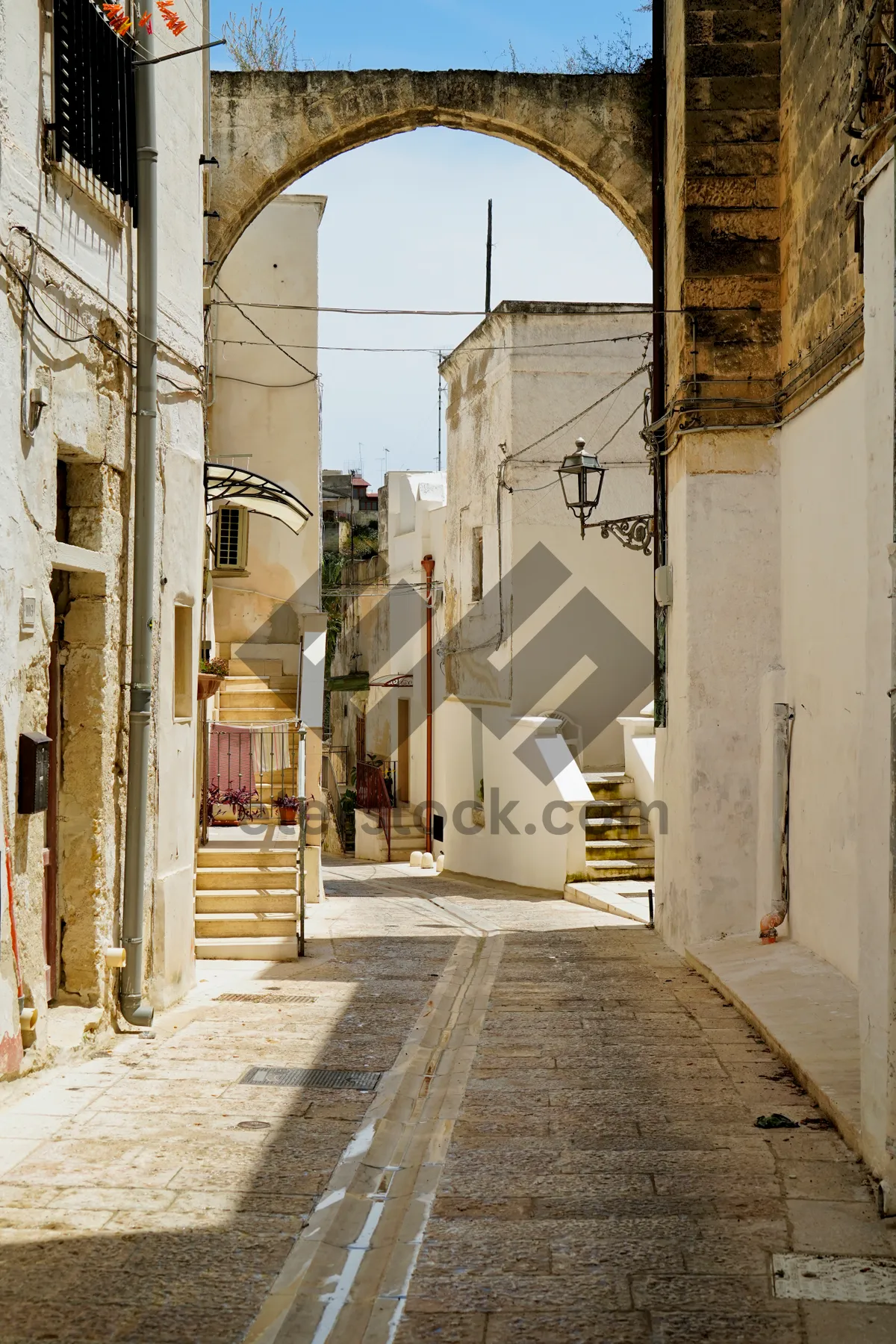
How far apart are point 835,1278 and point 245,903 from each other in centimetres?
763

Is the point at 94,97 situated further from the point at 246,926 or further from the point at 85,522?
the point at 246,926

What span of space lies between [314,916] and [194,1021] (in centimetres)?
578

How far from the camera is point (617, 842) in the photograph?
16.0 meters

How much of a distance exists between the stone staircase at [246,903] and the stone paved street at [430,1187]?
2483 mm

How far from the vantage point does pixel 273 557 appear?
59.7 feet

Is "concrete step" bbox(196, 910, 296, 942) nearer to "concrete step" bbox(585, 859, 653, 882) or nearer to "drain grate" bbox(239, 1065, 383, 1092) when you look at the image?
"drain grate" bbox(239, 1065, 383, 1092)

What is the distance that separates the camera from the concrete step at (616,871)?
15.8 metres

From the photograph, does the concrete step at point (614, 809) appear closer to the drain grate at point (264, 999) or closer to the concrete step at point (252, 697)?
the concrete step at point (252, 697)

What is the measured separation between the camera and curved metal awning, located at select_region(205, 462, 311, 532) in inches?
510

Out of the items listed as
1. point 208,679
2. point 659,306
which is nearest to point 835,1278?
point 659,306

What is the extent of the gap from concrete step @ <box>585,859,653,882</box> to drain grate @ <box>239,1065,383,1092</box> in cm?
924

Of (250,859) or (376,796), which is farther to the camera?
(376,796)

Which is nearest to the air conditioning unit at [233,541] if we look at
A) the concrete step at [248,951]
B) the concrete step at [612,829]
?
the concrete step at [612,829]

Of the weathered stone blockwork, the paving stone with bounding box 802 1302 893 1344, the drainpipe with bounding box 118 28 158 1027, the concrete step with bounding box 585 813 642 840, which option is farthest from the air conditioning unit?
the paving stone with bounding box 802 1302 893 1344
